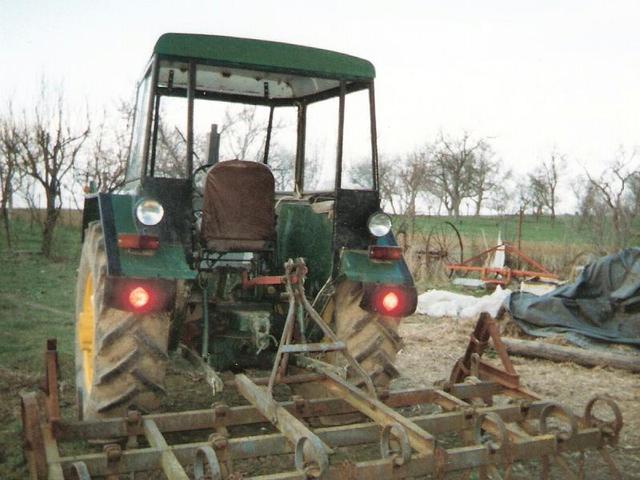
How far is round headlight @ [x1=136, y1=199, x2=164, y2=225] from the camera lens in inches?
138

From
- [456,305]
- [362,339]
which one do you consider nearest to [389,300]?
[362,339]

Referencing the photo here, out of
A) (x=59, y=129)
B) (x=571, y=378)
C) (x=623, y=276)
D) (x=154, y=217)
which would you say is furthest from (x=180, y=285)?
(x=59, y=129)

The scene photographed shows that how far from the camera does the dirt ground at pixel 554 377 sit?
15.5 feet

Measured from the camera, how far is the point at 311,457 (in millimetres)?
2396

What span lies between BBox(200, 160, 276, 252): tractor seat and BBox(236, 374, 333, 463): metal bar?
1060 millimetres

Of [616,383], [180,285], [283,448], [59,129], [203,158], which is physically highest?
[59,129]

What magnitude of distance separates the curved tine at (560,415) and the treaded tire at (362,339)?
1.00m

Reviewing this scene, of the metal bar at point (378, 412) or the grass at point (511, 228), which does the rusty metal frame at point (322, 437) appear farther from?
the grass at point (511, 228)

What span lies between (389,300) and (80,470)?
2143mm

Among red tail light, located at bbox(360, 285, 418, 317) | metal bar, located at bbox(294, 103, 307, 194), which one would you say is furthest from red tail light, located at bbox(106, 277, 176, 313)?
metal bar, located at bbox(294, 103, 307, 194)

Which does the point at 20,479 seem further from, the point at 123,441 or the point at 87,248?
the point at 87,248

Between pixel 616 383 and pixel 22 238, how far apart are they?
2082 cm

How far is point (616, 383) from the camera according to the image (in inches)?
242

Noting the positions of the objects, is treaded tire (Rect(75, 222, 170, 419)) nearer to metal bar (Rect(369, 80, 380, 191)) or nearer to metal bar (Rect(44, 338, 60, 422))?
metal bar (Rect(44, 338, 60, 422))
